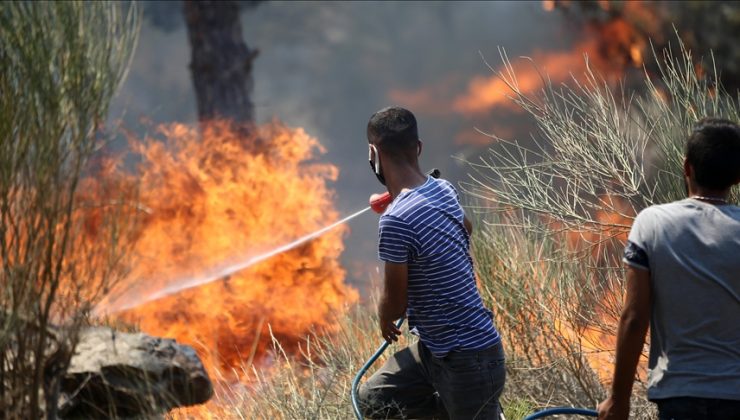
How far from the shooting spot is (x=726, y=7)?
10.4 m

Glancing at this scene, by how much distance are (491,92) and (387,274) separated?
7.97m

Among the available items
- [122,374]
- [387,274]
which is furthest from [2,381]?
[387,274]

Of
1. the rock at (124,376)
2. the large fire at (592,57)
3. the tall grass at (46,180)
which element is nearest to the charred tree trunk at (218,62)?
the large fire at (592,57)

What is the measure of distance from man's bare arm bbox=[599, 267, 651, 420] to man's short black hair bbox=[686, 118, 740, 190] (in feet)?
1.08

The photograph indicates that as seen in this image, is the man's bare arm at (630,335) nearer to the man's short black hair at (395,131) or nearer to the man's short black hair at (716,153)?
the man's short black hair at (716,153)

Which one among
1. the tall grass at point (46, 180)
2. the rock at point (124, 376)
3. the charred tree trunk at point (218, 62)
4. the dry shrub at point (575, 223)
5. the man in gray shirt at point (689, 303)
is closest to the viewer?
the man in gray shirt at point (689, 303)

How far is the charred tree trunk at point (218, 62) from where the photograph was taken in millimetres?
10188

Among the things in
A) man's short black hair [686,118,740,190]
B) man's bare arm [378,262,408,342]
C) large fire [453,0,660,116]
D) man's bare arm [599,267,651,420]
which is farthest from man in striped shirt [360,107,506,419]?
large fire [453,0,660,116]

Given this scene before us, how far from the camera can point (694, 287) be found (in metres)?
2.41

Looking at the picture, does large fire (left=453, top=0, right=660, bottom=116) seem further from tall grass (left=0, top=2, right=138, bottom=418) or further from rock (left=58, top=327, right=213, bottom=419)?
tall grass (left=0, top=2, right=138, bottom=418)

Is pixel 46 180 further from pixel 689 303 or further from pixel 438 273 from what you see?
pixel 689 303

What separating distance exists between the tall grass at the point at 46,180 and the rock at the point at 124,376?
18 centimetres

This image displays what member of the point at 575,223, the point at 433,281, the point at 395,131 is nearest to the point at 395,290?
the point at 433,281

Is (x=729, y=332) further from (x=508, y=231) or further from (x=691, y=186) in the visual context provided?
(x=508, y=231)
